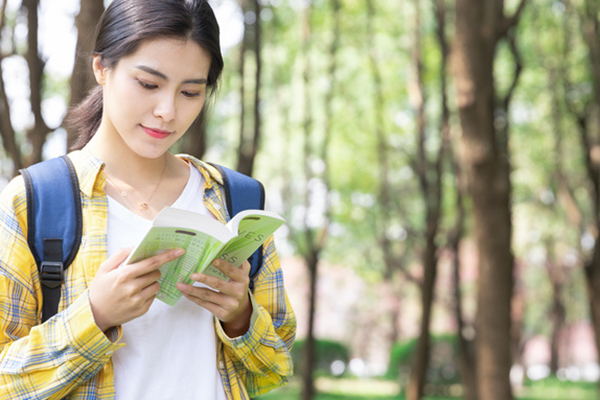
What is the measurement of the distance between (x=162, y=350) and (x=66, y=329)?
0.25 metres

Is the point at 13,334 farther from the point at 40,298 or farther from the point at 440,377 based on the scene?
the point at 440,377

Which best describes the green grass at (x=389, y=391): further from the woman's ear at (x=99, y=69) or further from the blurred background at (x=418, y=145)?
the woman's ear at (x=99, y=69)

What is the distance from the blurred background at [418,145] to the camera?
282 inches

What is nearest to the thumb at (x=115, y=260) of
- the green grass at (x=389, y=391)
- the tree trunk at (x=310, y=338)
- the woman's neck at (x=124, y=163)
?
the woman's neck at (x=124, y=163)

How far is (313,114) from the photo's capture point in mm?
19062

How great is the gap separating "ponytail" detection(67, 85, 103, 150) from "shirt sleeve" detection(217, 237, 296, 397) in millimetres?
594

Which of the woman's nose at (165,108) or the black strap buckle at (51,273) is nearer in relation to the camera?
the black strap buckle at (51,273)

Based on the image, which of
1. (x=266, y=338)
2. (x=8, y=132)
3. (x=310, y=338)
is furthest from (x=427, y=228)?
(x=266, y=338)

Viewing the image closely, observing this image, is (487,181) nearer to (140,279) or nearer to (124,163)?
(124,163)

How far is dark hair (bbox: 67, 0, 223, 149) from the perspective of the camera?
1.99m

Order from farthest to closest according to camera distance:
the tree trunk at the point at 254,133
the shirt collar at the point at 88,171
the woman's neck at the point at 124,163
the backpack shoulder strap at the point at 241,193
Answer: the tree trunk at the point at 254,133, the backpack shoulder strap at the point at 241,193, the woman's neck at the point at 124,163, the shirt collar at the point at 88,171

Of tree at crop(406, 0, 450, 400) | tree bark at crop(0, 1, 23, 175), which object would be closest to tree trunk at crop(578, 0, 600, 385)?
tree at crop(406, 0, 450, 400)

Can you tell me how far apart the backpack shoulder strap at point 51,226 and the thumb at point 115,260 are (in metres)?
0.10

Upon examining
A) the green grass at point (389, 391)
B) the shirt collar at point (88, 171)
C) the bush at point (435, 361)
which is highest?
the bush at point (435, 361)
